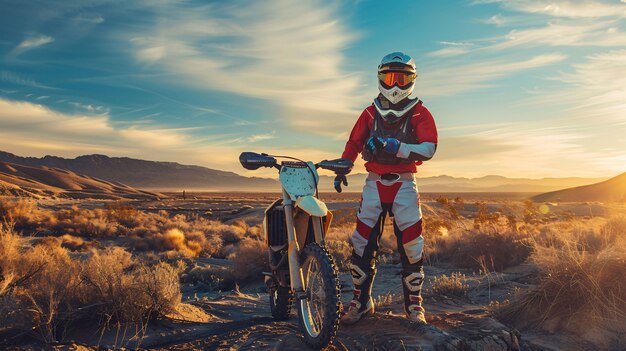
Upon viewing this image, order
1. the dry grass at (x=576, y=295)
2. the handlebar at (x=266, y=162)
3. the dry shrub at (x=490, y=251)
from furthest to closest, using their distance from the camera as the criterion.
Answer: the dry shrub at (x=490, y=251) → the dry grass at (x=576, y=295) → the handlebar at (x=266, y=162)

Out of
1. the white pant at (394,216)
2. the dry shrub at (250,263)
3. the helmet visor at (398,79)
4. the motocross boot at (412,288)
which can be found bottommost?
the dry shrub at (250,263)

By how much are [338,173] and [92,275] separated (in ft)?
9.72

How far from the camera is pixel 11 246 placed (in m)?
7.72

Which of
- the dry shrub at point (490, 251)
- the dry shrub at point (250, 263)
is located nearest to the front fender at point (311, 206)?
the dry shrub at point (250, 263)

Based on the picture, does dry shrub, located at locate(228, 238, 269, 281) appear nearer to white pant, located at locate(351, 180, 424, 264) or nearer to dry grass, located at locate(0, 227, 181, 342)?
dry grass, located at locate(0, 227, 181, 342)

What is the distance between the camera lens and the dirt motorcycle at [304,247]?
394 centimetres

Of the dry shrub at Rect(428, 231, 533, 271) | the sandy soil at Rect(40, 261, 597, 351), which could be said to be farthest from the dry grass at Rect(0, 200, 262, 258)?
the sandy soil at Rect(40, 261, 597, 351)

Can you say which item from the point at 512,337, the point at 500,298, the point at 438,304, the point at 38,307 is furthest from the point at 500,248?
the point at 38,307

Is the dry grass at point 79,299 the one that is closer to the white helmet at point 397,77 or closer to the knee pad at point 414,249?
the knee pad at point 414,249

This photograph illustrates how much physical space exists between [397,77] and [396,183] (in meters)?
1.14

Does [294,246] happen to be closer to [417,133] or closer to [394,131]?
[394,131]

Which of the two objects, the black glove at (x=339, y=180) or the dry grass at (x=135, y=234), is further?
the dry grass at (x=135, y=234)

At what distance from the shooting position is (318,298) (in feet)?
13.6

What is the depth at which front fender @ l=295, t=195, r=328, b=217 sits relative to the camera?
163 inches
